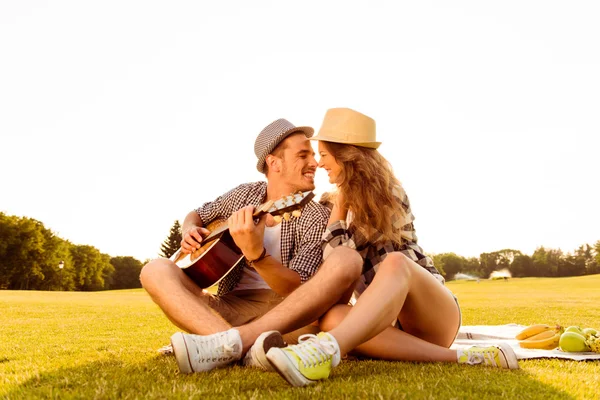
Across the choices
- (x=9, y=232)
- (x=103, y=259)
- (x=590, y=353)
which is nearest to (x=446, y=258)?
(x=103, y=259)

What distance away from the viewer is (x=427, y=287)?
146 inches

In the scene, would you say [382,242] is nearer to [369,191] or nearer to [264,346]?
[369,191]

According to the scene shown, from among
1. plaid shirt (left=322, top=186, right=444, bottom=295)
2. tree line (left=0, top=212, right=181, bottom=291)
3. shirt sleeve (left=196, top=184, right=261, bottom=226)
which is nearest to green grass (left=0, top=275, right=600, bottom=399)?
plaid shirt (left=322, top=186, right=444, bottom=295)

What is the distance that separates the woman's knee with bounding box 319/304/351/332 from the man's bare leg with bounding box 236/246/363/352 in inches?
7.2

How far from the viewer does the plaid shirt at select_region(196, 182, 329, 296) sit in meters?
4.25

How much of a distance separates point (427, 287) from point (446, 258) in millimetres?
79366

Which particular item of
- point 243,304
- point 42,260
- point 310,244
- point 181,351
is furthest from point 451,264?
point 181,351

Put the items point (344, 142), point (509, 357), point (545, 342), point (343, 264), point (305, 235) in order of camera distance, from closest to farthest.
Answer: point (343, 264)
point (509, 357)
point (344, 142)
point (305, 235)
point (545, 342)

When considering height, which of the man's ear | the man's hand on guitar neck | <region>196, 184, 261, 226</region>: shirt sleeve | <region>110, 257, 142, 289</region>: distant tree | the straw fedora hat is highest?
the straw fedora hat

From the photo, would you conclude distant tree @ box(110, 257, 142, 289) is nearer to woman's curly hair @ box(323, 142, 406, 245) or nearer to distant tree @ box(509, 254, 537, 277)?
distant tree @ box(509, 254, 537, 277)

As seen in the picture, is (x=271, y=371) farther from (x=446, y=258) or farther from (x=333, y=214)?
(x=446, y=258)

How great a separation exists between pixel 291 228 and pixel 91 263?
73.0m

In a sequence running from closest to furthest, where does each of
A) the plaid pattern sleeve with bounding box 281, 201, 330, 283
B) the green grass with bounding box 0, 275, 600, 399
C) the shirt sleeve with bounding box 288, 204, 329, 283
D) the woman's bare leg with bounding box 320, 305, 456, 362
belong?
the green grass with bounding box 0, 275, 600, 399 → the woman's bare leg with bounding box 320, 305, 456, 362 → the shirt sleeve with bounding box 288, 204, 329, 283 → the plaid pattern sleeve with bounding box 281, 201, 330, 283

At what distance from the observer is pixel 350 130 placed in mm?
4230
